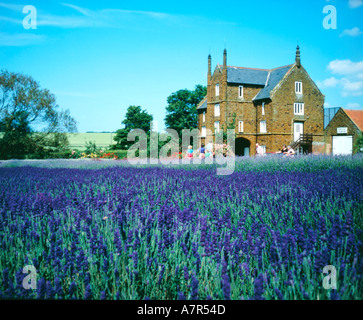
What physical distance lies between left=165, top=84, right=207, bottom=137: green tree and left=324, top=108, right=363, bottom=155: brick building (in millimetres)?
16190

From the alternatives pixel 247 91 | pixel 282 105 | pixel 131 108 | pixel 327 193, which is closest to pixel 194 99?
pixel 131 108

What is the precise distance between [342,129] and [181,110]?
20.0 m

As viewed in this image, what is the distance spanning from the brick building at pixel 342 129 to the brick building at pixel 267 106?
84 cm

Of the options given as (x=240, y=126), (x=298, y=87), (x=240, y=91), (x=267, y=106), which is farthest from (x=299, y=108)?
(x=240, y=91)

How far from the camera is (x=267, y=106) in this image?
95.8ft

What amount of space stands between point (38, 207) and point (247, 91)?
30630mm

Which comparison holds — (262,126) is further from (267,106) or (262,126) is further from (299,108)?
(299,108)

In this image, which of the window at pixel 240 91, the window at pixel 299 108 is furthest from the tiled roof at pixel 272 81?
the window at pixel 299 108

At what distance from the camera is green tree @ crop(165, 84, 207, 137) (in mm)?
39294

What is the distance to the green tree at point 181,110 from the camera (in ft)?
129

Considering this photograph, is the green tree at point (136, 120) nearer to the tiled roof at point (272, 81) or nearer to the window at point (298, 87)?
the tiled roof at point (272, 81)

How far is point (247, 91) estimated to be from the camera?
31188mm

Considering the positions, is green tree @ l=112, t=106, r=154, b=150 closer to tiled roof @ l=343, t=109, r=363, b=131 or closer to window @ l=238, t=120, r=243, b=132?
window @ l=238, t=120, r=243, b=132
